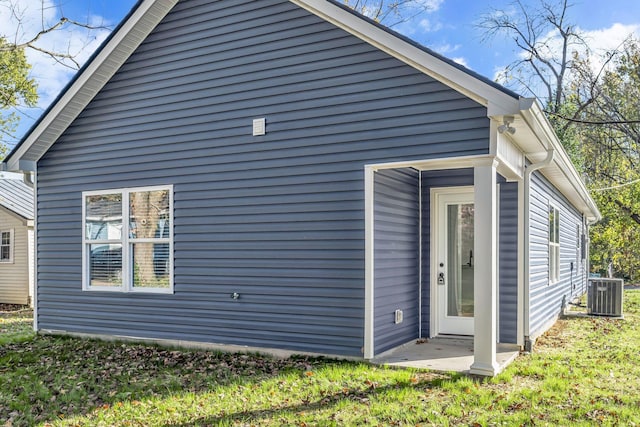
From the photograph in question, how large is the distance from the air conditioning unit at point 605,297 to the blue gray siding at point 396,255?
5397mm

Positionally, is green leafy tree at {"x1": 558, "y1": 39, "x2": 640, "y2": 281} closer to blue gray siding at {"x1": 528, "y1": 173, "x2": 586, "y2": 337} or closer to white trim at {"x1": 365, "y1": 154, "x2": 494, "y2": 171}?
blue gray siding at {"x1": 528, "y1": 173, "x2": 586, "y2": 337}

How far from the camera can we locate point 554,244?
10773 mm

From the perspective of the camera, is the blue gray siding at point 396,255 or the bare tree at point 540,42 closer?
the blue gray siding at point 396,255

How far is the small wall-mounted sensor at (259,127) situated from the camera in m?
7.59

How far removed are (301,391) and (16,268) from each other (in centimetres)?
1478

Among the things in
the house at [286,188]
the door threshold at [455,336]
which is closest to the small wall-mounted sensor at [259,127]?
the house at [286,188]

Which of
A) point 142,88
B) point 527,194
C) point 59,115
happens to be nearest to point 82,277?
point 59,115

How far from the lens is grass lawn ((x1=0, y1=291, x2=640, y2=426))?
4.86 meters

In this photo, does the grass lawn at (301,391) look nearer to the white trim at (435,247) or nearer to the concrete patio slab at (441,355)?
the concrete patio slab at (441,355)

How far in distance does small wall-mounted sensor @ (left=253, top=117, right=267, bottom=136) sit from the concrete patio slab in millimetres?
3218

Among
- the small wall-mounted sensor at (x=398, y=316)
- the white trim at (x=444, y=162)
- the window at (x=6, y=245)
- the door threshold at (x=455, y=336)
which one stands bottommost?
the door threshold at (x=455, y=336)

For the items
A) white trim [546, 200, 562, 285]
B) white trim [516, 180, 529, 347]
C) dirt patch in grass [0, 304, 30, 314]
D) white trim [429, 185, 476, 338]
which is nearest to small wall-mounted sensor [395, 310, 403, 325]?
white trim [429, 185, 476, 338]

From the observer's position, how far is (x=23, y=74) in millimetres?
21688

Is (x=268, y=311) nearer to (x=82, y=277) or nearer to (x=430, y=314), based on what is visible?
(x=430, y=314)
